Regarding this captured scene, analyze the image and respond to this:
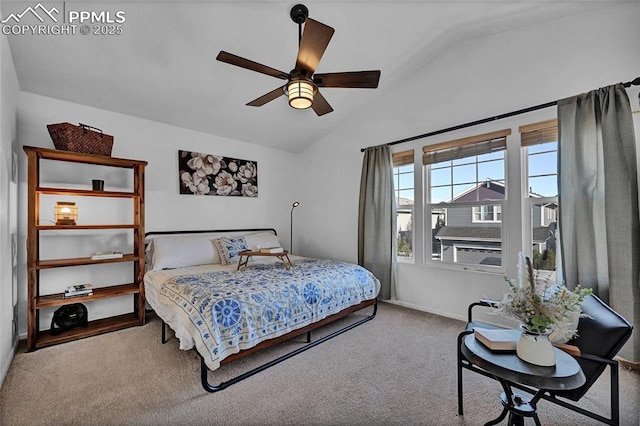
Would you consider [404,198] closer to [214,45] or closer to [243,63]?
[243,63]

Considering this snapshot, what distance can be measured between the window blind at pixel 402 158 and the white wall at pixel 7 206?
396 centimetres

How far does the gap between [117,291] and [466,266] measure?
3990mm

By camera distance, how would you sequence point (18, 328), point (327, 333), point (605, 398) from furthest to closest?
point (327, 333) → point (18, 328) → point (605, 398)

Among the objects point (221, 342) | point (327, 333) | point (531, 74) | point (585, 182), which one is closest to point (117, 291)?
point (221, 342)

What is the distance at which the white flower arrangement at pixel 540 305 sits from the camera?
1.35 m

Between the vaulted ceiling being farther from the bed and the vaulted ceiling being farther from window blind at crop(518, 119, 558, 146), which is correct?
the bed

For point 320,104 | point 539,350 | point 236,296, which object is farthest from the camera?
point 320,104

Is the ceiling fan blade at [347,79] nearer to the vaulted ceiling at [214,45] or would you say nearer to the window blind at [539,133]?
the vaulted ceiling at [214,45]

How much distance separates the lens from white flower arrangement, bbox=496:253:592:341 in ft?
4.42

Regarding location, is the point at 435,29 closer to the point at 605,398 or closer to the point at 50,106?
the point at 605,398

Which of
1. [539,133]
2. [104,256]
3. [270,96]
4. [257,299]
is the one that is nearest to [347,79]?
[270,96]

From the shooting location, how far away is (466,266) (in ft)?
11.1

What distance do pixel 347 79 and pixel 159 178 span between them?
292 cm

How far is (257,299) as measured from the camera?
2.27 meters
